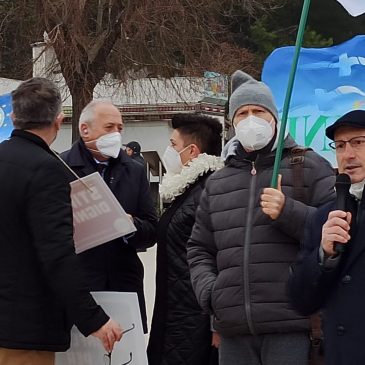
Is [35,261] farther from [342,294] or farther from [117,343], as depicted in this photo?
[342,294]

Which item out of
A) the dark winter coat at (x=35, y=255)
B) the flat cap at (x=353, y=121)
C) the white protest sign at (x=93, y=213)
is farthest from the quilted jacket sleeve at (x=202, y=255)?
the flat cap at (x=353, y=121)

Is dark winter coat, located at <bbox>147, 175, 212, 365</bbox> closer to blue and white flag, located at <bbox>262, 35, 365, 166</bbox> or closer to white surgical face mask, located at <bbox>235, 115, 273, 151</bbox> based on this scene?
white surgical face mask, located at <bbox>235, 115, 273, 151</bbox>

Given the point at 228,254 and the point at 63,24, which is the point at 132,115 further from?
the point at 228,254

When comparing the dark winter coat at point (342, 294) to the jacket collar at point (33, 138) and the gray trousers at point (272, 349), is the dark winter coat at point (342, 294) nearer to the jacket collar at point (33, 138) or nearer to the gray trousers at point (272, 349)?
the gray trousers at point (272, 349)

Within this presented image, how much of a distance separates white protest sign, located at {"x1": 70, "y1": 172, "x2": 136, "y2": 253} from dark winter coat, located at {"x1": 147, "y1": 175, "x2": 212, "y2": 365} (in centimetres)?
50

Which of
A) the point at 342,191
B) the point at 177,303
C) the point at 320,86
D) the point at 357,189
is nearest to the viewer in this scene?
the point at 342,191

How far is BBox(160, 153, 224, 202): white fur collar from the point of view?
4.70m

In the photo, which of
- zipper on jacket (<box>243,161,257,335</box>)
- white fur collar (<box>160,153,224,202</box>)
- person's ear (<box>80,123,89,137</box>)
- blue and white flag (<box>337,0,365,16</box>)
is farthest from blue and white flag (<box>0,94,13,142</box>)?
blue and white flag (<box>337,0,365,16</box>)

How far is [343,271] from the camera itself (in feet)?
9.74

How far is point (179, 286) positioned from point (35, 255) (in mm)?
1292

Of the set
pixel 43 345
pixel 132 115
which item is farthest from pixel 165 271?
pixel 132 115

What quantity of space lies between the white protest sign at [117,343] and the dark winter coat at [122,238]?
1.86ft

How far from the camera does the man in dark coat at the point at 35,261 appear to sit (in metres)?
3.48

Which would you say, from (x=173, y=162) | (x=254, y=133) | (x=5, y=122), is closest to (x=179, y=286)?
(x=173, y=162)
